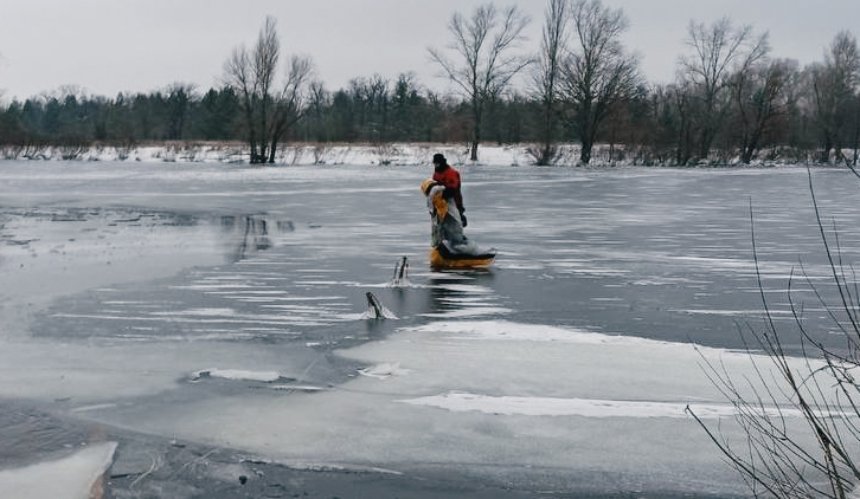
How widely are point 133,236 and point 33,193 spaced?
12626 millimetres

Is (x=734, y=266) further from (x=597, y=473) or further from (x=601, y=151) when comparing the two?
(x=601, y=151)

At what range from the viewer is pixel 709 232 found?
18.2m

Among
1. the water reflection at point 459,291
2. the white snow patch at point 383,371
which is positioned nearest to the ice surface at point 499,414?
the white snow patch at point 383,371

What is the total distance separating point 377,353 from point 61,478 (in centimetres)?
324

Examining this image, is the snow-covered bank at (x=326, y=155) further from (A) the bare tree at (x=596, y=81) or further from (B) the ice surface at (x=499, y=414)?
(B) the ice surface at (x=499, y=414)

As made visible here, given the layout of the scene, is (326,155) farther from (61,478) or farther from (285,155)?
(61,478)

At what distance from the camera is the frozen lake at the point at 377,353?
5.09 metres

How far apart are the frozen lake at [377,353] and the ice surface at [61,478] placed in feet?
0.15

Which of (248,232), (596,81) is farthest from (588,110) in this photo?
(248,232)

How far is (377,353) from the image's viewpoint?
7.65 meters

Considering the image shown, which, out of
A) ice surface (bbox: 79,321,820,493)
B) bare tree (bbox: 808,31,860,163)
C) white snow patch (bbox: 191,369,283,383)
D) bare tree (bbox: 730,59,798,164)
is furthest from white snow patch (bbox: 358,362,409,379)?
bare tree (bbox: 808,31,860,163)

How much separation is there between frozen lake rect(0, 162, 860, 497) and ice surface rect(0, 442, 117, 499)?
1.8 inches

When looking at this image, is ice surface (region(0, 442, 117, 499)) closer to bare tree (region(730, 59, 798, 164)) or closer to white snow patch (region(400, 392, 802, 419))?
white snow patch (region(400, 392, 802, 419))

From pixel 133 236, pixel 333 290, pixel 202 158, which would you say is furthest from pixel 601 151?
pixel 333 290
